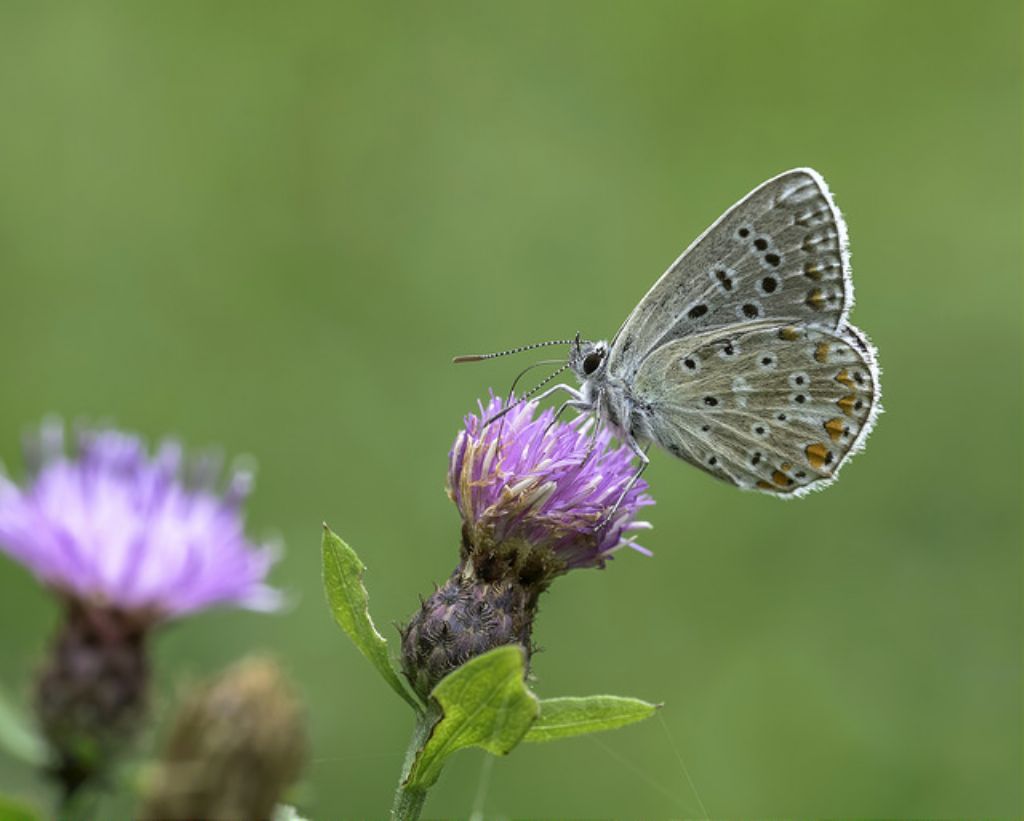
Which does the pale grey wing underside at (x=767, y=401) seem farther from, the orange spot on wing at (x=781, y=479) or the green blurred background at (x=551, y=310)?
the green blurred background at (x=551, y=310)

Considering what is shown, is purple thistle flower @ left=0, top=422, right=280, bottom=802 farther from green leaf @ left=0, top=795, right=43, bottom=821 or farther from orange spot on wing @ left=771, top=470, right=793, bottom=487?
orange spot on wing @ left=771, top=470, right=793, bottom=487

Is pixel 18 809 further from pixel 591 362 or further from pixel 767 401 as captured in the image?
pixel 767 401

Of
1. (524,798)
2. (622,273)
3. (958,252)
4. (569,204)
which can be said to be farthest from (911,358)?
(524,798)

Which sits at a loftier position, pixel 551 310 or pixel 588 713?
pixel 551 310

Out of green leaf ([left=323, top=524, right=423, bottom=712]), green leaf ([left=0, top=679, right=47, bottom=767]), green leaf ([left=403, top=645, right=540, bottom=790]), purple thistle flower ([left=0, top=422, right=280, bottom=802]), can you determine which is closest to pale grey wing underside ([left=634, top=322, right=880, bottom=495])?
green leaf ([left=323, top=524, right=423, bottom=712])

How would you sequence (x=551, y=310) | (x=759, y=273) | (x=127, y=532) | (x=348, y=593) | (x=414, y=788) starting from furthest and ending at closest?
(x=551, y=310) < (x=759, y=273) < (x=348, y=593) < (x=414, y=788) < (x=127, y=532)

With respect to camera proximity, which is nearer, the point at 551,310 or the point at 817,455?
the point at 817,455

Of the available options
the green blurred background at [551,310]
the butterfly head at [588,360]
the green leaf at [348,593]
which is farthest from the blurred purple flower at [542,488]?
the green blurred background at [551,310]

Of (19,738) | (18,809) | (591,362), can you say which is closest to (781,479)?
(591,362)
